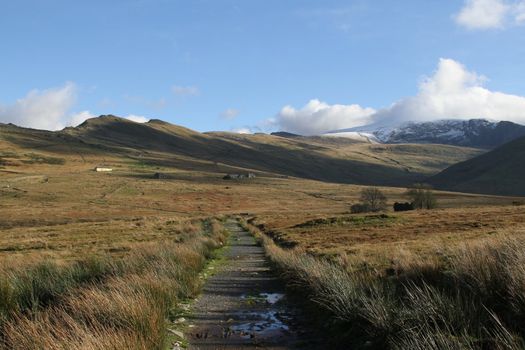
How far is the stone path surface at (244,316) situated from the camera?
356 inches

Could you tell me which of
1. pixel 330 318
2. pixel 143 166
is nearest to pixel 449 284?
pixel 330 318

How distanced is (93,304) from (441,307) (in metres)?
5.75

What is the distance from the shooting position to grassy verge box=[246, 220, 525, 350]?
260 inches

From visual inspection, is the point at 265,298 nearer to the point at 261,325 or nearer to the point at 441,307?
the point at 261,325

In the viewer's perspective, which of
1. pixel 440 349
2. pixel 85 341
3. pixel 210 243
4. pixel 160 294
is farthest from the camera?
pixel 210 243

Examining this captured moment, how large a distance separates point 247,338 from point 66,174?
157711 millimetres

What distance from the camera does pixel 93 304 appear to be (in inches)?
348

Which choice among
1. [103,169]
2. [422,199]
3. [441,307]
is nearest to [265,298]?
[441,307]

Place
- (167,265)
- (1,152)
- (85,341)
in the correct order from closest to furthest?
(85,341) < (167,265) < (1,152)

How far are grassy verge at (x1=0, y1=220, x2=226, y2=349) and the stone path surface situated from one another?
67 cm

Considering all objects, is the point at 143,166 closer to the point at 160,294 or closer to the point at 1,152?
the point at 1,152

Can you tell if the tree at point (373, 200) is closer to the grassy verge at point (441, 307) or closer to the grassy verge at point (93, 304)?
the grassy verge at point (93, 304)

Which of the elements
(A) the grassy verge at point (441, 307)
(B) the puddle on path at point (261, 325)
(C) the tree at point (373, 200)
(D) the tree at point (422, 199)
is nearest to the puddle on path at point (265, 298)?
(B) the puddle on path at point (261, 325)

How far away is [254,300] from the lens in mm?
13195
